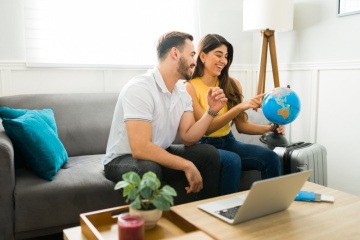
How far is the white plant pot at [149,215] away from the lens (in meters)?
1.05

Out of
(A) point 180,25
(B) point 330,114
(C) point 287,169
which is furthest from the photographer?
(A) point 180,25

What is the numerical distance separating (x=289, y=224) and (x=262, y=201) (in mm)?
116

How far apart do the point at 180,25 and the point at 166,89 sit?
1.33m

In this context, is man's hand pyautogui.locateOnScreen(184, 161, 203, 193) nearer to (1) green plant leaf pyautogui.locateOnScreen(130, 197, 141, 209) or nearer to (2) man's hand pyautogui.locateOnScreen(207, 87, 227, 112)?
(2) man's hand pyautogui.locateOnScreen(207, 87, 227, 112)

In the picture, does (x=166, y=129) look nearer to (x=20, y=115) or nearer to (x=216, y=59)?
(x=216, y=59)

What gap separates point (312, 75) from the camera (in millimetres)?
2744

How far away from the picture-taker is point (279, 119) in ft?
6.42

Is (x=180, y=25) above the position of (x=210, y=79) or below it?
above

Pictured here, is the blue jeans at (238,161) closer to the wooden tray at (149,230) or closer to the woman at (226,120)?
the woman at (226,120)

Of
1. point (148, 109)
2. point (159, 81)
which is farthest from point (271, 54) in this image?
point (148, 109)

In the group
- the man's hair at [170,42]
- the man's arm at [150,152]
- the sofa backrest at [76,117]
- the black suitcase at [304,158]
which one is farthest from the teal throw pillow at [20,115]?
the black suitcase at [304,158]

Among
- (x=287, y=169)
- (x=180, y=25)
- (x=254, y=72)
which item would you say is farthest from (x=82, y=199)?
(x=254, y=72)

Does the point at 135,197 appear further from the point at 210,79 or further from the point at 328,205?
the point at 210,79

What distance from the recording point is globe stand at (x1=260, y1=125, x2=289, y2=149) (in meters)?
2.21
